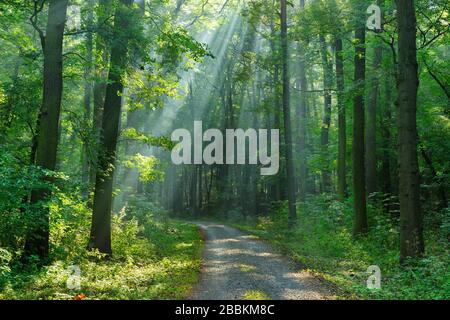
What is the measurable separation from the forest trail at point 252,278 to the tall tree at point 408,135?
301cm

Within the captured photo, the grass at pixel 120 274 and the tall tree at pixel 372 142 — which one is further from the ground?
the tall tree at pixel 372 142

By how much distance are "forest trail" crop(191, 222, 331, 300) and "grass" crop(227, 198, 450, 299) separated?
0.59 m

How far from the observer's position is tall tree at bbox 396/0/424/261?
11305 millimetres

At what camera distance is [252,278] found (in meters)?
11.0

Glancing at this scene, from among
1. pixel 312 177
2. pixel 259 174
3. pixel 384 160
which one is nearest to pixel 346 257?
pixel 384 160

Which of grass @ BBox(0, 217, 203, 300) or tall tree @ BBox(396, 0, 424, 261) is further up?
tall tree @ BBox(396, 0, 424, 261)

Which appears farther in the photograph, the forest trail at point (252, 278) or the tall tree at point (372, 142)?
the tall tree at point (372, 142)

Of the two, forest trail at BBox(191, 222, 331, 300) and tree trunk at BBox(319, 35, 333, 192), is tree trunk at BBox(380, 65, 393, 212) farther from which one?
forest trail at BBox(191, 222, 331, 300)

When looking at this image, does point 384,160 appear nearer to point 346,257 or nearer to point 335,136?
point 346,257

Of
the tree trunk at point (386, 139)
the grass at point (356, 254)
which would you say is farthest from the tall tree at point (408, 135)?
the tree trunk at point (386, 139)

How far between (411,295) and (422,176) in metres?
15.2

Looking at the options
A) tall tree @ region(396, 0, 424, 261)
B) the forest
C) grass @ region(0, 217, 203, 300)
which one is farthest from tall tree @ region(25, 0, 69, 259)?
tall tree @ region(396, 0, 424, 261)

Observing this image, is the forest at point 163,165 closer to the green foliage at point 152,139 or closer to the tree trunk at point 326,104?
the green foliage at point 152,139

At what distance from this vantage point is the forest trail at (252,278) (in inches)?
364
